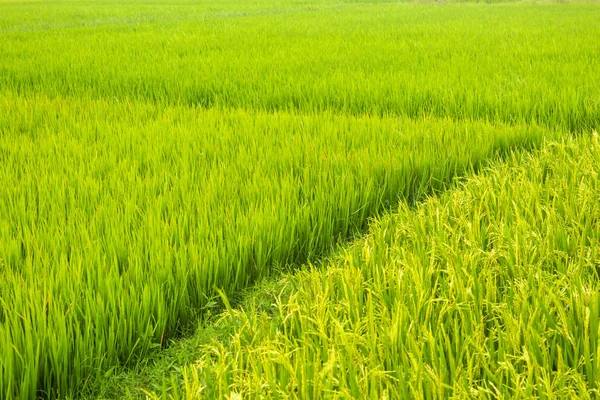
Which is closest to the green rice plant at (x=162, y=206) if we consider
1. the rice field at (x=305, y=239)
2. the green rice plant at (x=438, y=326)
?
the rice field at (x=305, y=239)

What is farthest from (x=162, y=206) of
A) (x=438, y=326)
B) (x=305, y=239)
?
(x=438, y=326)

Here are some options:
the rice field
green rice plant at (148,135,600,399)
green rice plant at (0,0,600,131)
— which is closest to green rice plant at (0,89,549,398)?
the rice field

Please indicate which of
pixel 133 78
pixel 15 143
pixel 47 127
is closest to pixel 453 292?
pixel 15 143

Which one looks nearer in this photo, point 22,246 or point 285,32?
point 22,246

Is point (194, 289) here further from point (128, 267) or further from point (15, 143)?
point (15, 143)

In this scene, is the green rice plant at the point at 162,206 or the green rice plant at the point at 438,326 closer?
the green rice plant at the point at 438,326

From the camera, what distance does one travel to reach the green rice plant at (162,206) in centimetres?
122

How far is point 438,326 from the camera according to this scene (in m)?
1.03

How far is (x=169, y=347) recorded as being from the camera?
1320mm

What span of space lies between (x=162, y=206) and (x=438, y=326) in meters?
1.05

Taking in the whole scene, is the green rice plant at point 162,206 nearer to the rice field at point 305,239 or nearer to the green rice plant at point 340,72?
the rice field at point 305,239

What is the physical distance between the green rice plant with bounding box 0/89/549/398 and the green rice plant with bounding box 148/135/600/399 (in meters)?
0.16

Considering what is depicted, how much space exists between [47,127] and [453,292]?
2359 millimetres

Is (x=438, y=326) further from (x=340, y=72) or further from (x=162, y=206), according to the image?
(x=340, y=72)
